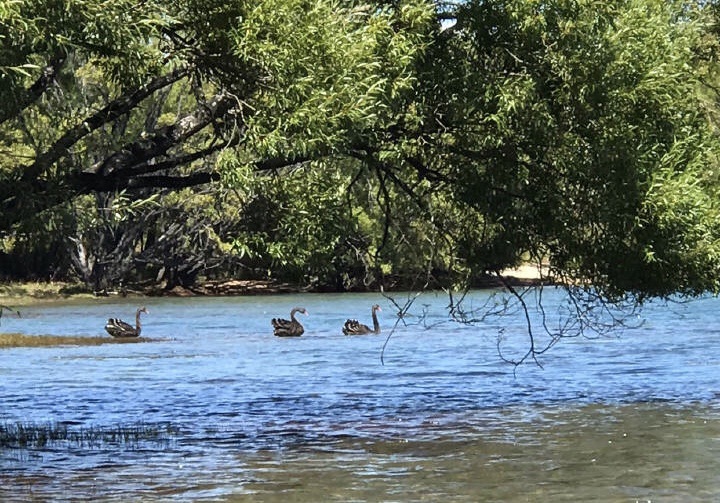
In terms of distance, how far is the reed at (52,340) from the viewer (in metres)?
40.7

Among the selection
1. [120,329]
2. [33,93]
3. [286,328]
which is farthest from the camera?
[286,328]

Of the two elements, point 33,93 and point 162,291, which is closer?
point 33,93

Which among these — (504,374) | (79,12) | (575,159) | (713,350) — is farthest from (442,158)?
(713,350)

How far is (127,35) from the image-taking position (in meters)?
14.1

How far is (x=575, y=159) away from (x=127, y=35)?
243 inches

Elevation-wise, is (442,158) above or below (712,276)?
above

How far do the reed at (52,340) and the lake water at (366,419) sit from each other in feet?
3.34

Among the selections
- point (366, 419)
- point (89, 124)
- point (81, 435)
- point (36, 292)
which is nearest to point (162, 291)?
point (36, 292)

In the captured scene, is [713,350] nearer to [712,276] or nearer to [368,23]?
[712,276]

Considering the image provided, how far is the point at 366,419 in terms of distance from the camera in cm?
2203

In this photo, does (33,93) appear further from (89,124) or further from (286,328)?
(286,328)

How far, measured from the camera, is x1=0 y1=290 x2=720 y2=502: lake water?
15.6 meters

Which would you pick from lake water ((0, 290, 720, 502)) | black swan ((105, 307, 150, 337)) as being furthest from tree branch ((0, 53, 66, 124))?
black swan ((105, 307, 150, 337))

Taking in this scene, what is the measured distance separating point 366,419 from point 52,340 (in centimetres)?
2216
